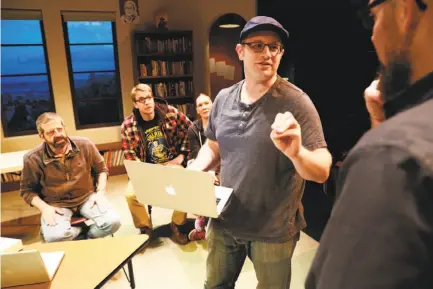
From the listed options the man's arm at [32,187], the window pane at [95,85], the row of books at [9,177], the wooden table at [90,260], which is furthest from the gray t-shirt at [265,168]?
the window pane at [95,85]

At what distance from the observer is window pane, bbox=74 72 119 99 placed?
4918 mm

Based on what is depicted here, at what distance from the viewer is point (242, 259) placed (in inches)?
57.7

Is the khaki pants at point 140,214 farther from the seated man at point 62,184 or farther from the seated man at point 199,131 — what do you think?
the seated man at point 62,184

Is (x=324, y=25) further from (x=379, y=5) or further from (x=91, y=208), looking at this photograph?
(x=379, y=5)

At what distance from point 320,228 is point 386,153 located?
2.90 metres

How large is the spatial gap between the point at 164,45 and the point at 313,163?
411 cm

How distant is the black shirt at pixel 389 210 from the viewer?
35 cm

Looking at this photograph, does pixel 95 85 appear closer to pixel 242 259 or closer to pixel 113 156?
pixel 113 156

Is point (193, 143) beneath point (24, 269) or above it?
above

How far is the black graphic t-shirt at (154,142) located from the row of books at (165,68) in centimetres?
185

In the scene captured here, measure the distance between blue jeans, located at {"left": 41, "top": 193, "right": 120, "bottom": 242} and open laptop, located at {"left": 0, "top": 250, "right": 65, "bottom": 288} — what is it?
0.90 metres

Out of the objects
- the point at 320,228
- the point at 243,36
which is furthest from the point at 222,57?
the point at 243,36

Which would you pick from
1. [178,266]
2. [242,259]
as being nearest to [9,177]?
[178,266]

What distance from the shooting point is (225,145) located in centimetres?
137
